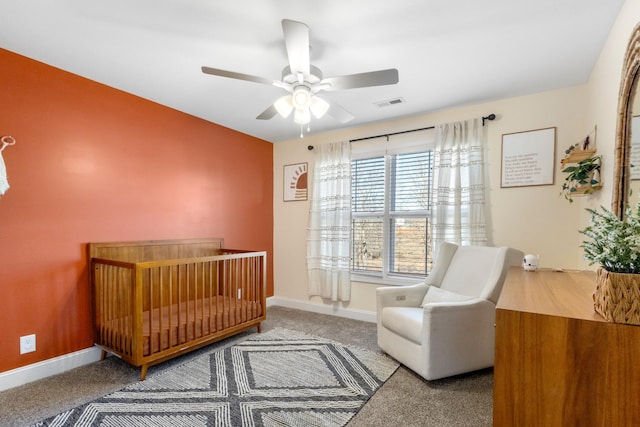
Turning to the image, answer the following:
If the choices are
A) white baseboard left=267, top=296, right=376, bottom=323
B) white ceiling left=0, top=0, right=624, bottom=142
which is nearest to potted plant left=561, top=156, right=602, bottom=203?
white ceiling left=0, top=0, right=624, bottom=142

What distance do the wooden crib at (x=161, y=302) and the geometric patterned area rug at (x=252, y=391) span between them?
0.21 m

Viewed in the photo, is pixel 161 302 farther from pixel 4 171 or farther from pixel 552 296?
pixel 552 296

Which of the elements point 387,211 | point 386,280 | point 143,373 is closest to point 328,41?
point 387,211

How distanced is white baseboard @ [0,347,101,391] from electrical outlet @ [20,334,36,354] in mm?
114

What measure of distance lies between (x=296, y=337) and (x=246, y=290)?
706mm

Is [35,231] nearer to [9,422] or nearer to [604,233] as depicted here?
[9,422]

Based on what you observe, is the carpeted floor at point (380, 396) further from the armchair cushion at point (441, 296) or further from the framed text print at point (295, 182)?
the framed text print at point (295, 182)

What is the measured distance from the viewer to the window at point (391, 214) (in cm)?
335

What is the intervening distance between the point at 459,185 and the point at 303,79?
195 centimetres

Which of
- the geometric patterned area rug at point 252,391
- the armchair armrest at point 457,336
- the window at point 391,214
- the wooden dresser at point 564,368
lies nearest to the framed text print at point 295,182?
the window at point 391,214

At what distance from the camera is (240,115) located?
129 inches

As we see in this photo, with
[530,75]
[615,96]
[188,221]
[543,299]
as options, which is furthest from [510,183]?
[188,221]

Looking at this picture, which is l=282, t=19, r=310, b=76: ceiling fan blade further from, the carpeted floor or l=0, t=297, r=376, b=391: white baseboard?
l=0, t=297, r=376, b=391: white baseboard

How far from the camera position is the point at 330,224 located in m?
3.78
